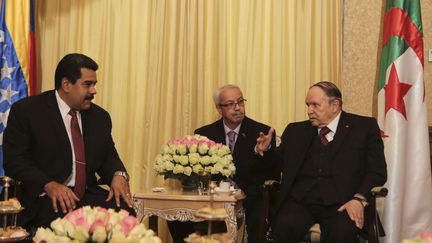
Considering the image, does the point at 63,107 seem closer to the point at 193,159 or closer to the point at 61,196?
the point at 61,196

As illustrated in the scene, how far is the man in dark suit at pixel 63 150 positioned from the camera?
3.95 m

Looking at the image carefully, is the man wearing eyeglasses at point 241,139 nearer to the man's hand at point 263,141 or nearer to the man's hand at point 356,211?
the man's hand at point 263,141

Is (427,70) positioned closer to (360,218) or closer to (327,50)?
(327,50)

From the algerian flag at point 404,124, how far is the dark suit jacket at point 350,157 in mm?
719

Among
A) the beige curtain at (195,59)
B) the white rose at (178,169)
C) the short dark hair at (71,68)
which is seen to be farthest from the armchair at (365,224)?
the short dark hair at (71,68)

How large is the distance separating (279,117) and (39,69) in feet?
8.20

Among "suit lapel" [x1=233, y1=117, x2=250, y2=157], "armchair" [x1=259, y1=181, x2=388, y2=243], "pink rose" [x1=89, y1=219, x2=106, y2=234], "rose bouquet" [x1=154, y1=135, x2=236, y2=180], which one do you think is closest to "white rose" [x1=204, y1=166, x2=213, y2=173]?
"rose bouquet" [x1=154, y1=135, x2=236, y2=180]

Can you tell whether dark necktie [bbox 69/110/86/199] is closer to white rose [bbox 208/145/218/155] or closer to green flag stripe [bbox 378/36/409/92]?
white rose [bbox 208/145/218/155]

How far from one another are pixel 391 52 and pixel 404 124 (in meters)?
0.63

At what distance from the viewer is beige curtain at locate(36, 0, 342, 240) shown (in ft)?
18.8

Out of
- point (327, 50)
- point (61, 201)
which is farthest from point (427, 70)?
point (61, 201)

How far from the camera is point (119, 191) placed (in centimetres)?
410

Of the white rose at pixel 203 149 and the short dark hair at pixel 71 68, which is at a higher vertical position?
the short dark hair at pixel 71 68

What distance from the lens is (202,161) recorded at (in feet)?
14.5
